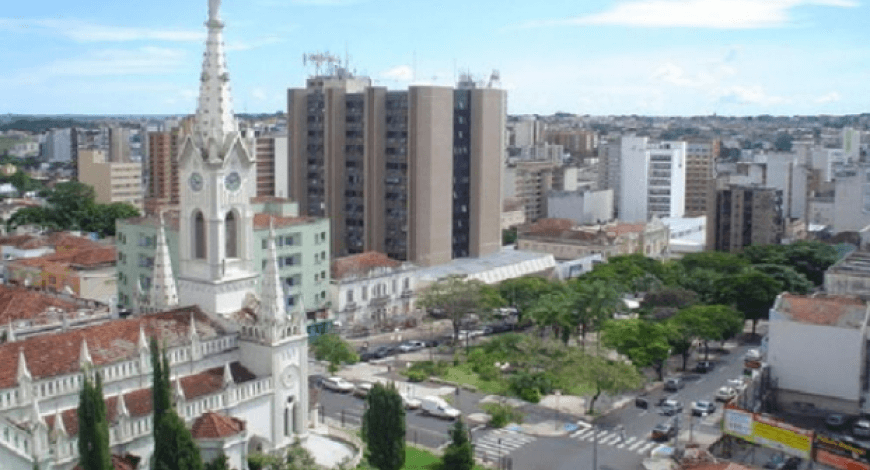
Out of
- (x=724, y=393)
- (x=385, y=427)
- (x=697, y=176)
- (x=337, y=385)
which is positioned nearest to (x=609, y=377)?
(x=724, y=393)

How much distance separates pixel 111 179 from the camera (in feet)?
586

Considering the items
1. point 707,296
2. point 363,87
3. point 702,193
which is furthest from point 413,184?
point 702,193

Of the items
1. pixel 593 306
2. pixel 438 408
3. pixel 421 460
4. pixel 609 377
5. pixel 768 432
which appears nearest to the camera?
pixel 421 460

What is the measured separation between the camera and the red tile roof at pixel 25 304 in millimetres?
66375

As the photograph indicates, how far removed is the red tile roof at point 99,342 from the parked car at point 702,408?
34433 mm

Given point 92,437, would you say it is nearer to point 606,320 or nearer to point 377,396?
point 377,396

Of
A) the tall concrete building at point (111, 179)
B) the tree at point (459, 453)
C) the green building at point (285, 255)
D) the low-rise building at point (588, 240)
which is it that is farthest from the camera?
the tall concrete building at point (111, 179)

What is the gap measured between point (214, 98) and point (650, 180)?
135 meters

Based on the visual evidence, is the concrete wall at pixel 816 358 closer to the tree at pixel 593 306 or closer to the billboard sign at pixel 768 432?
the billboard sign at pixel 768 432

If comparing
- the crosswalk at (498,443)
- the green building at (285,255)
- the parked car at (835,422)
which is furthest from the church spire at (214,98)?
the parked car at (835,422)

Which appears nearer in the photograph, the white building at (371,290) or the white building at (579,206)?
the white building at (371,290)

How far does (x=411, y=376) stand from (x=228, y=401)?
29426mm

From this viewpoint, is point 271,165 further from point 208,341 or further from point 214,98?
point 208,341

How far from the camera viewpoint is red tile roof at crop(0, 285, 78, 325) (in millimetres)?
66375
